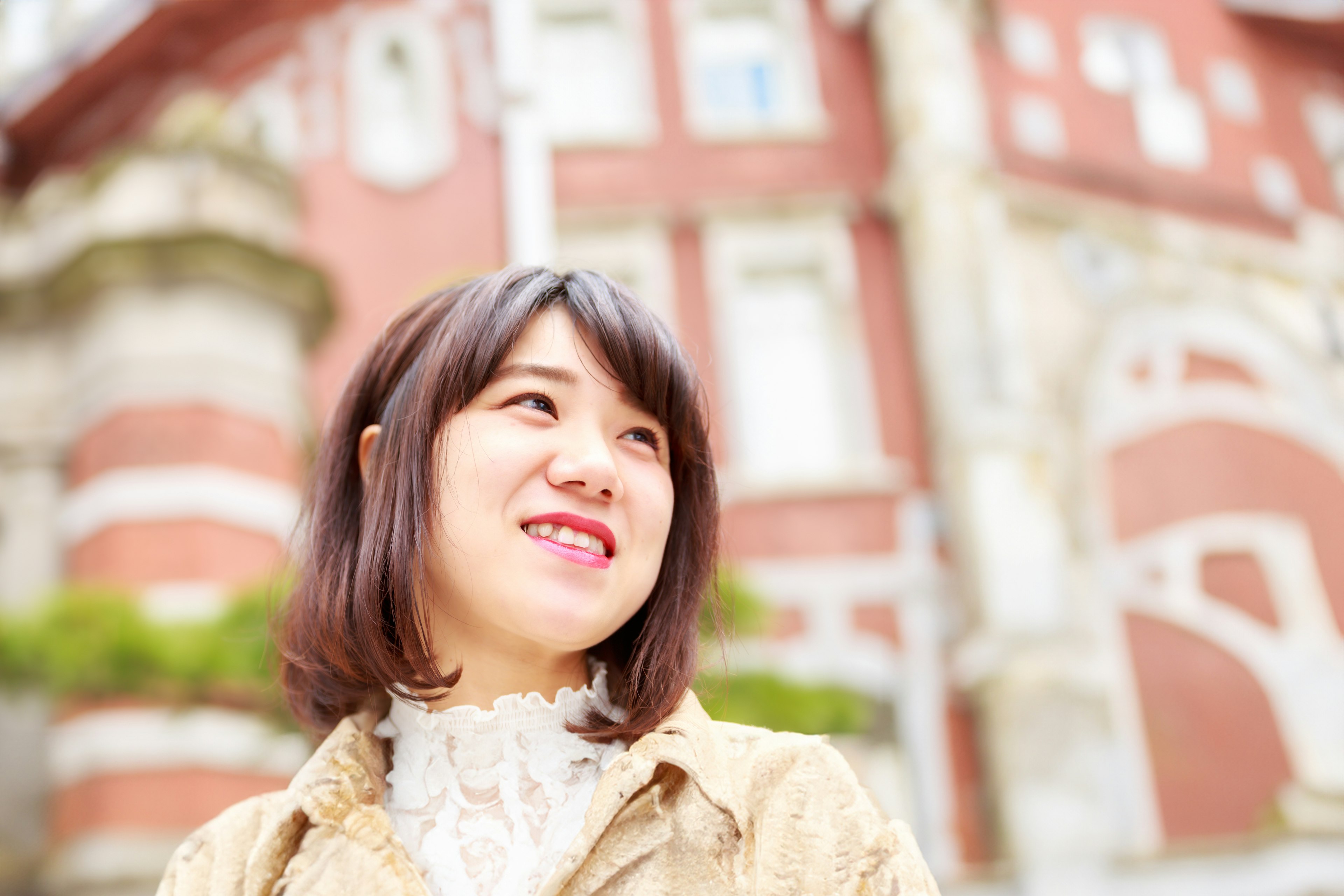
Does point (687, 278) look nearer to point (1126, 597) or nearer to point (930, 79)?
point (930, 79)

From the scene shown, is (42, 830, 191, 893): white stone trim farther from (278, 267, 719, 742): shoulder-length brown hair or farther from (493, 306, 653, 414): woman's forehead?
(493, 306, 653, 414): woman's forehead

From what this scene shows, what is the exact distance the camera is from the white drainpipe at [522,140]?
2.55m

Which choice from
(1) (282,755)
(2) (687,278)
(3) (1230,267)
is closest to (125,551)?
(1) (282,755)

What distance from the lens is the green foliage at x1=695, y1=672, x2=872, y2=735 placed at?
2350 millimetres

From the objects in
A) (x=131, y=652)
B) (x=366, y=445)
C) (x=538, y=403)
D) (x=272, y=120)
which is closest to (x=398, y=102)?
(x=272, y=120)

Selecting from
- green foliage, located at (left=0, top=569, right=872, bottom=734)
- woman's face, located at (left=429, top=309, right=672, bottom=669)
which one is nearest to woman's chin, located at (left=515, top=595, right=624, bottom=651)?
woman's face, located at (left=429, top=309, right=672, bottom=669)

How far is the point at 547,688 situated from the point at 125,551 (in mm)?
1762

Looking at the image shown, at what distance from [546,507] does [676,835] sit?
19cm

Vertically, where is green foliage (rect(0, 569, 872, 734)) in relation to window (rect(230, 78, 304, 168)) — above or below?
below

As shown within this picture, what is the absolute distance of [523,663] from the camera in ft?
2.46

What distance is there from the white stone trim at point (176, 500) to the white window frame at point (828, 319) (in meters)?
0.90

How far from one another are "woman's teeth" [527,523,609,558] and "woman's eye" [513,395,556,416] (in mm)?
67

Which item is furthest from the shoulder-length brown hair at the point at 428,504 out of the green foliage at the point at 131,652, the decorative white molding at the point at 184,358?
the decorative white molding at the point at 184,358

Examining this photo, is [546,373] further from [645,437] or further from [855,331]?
[855,331]
